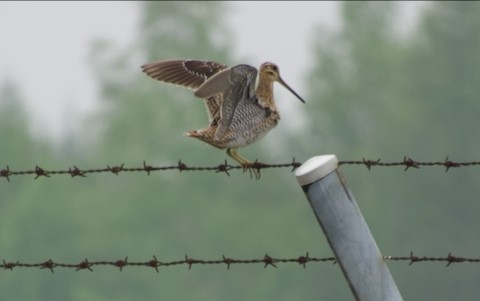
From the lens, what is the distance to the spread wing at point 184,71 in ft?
41.8

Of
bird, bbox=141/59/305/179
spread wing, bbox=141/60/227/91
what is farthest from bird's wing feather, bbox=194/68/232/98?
spread wing, bbox=141/60/227/91

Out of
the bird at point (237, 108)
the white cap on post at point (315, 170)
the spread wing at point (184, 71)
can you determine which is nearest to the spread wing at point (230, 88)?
the bird at point (237, 108)

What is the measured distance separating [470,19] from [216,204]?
41.9 ft

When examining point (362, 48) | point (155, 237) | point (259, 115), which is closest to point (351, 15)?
point (362, 48)

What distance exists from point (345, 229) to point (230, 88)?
3.26 m

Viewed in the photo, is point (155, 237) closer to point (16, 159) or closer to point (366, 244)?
point (16, 159)

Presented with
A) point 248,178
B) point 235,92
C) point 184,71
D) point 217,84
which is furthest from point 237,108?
point 248,178

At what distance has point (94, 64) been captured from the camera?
87500 millimetres

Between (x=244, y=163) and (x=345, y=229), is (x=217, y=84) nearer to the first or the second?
(x=244, y=163)

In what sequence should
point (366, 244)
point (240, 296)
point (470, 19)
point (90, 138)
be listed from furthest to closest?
point (90, 138)
point (470, 19)
point (240, 296)
point (366, 244)

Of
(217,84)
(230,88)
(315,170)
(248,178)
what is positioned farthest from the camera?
(248,178)

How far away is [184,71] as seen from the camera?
12.8 metres

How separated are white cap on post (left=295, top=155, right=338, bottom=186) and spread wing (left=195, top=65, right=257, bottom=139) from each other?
283cm

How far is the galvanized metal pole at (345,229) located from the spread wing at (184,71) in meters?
3.99
